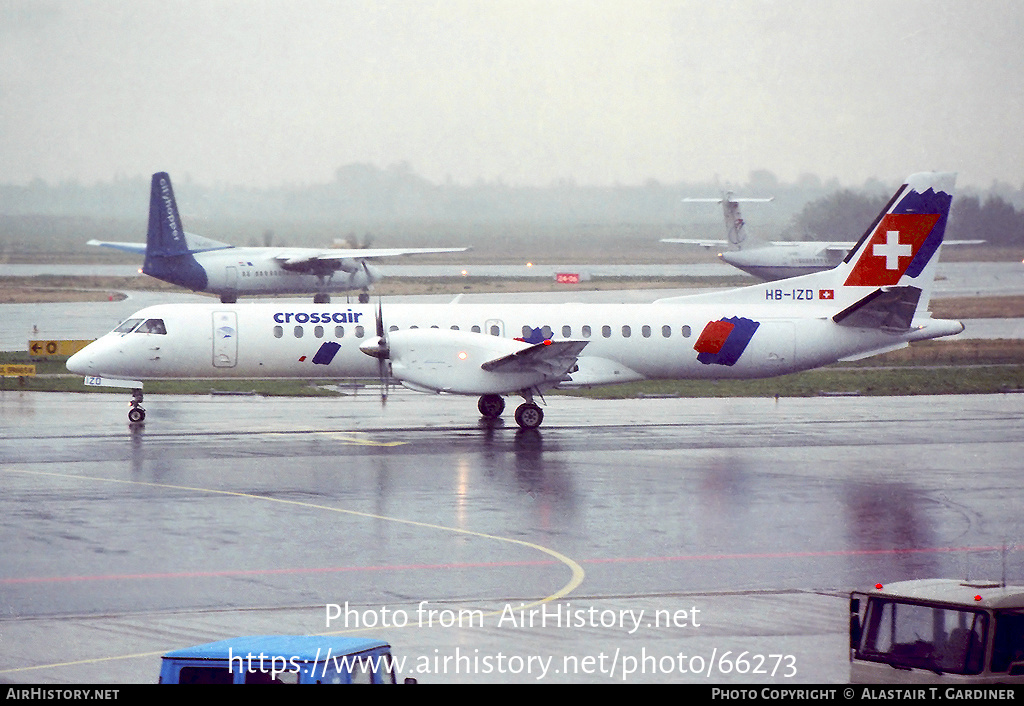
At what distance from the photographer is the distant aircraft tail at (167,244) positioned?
58.5 metres

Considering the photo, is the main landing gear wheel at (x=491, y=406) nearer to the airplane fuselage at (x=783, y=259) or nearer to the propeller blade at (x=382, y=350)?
the propeller blade at (x=382, y=350)

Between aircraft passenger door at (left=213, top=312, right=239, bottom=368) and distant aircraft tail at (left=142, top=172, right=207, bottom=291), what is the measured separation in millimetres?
30715

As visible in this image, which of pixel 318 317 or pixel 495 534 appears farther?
pixel 318 317

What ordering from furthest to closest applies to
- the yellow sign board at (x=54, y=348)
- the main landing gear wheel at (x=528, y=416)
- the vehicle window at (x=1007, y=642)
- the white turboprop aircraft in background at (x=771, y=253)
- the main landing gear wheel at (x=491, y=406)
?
the white turboprop aircraft in background at (x=771, y=253), the yellow sign board at (x=54, y=348), the main landing gear wheel at (x=491, y=406), the main landing gear wheel at (x=528, y=416), the vehicle window at (x=1007, y=642)

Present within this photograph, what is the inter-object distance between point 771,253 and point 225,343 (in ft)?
148

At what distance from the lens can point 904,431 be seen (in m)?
29.0

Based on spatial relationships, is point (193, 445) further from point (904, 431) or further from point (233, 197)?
point (233, 197)

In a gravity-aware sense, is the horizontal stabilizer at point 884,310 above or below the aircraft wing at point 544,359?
above

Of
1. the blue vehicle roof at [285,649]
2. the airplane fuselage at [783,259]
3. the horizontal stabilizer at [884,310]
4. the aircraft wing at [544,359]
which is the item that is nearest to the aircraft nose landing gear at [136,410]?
the aircraft wing at [544,359]

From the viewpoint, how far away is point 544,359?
27.9m

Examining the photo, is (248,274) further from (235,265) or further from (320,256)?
(320,256)

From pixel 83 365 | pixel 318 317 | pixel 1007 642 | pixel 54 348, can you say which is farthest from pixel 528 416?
pixel 54 348

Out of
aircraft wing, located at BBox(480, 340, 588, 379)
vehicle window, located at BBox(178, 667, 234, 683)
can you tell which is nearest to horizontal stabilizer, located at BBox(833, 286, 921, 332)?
aircraft wing, located at BBox(480, 340, 588, 379)

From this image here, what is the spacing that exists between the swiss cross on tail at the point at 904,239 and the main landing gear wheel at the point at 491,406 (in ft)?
31.2
